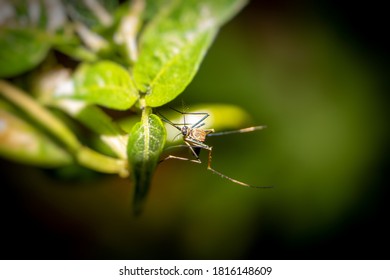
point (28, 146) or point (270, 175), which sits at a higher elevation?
point (270, 175)

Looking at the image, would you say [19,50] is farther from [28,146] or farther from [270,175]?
[270,175]

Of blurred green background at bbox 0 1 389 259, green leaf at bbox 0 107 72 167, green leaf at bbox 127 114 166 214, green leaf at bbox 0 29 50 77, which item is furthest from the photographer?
blurred green background at bbox 0 1 389 259

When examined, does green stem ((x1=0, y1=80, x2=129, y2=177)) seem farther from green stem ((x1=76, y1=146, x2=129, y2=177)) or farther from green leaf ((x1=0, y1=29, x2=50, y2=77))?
green leaf ((x1=0, y1=29, x2=50, y2=77))

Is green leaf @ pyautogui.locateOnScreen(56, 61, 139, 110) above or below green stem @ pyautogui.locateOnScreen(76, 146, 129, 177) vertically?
above

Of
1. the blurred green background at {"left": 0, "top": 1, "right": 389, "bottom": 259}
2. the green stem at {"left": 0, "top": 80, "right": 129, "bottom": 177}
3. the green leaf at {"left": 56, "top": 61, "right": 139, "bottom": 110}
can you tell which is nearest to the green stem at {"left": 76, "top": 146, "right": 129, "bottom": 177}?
the green stem at {"left": 0, "top": 80, "right": 129, "bottom": 177}

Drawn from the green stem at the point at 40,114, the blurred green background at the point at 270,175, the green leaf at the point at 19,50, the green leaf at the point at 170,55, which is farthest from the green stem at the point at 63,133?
the blurred green background at the point at 270,175

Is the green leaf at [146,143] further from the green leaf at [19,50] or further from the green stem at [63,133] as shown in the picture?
the green leaf at [19,50]

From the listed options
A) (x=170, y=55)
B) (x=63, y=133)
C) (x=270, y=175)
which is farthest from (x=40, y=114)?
(x=270, y=175)
